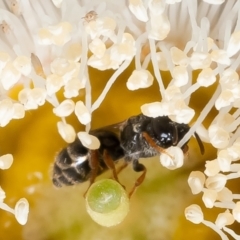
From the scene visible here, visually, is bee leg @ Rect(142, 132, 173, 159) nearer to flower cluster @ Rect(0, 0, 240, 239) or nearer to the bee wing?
flower cluster @ Rect(0, 0, 240, 239)

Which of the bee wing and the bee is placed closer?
the bee

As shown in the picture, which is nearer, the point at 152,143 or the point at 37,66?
the point at 152,143

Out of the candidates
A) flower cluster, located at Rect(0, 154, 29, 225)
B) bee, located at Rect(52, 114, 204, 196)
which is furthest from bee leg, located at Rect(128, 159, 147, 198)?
flower cluster, located at Rect(0, 154, 29, 225)

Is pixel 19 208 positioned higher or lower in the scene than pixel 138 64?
lower

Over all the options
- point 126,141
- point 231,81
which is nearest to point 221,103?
point 231,81

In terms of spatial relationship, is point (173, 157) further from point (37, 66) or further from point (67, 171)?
point (37, 66)

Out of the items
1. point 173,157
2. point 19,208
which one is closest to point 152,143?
point 173,157

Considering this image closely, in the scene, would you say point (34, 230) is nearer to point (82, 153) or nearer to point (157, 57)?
point (82, 153)
